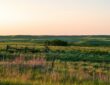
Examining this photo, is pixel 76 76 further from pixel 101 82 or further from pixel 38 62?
pixel 38 62

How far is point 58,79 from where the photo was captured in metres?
13.5

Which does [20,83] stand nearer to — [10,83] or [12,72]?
[10,83]

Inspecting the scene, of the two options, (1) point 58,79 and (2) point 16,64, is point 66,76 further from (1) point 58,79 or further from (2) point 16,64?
(2) point 16,64

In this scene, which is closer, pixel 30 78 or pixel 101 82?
pixel 101 82

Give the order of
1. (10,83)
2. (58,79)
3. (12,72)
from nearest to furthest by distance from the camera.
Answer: (10,83), (58,79), (12,72)

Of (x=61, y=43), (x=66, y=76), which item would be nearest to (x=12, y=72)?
(x=66, y=76)

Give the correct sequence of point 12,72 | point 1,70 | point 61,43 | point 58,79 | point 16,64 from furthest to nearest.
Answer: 1. point 61,43
2. point 16,64
3. point 1,70
4. point 12,72
5. point 58,79

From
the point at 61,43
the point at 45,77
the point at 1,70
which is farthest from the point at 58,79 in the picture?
the point at 61,43

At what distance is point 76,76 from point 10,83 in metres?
2.68

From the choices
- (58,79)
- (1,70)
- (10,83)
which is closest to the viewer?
(10,83)

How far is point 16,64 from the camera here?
55.7 feet

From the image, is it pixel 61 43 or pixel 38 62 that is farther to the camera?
pixel 61 43

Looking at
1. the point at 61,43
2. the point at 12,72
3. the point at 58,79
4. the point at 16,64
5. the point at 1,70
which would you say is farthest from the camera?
the point at 61,43

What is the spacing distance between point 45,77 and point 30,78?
55 cm
